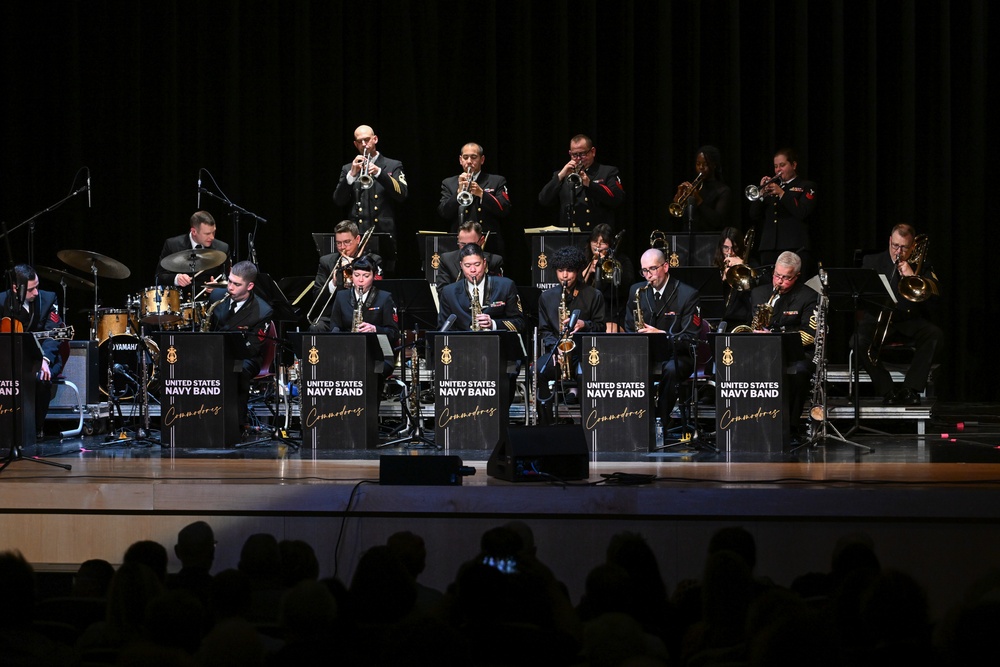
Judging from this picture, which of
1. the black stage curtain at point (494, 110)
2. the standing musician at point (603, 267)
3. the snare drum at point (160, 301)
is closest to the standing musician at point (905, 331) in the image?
the black stage curtain at point (494, 110)

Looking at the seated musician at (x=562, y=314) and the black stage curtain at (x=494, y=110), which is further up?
the black stage curtain at (x=494, y=110)

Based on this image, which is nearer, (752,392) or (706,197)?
(752,392)

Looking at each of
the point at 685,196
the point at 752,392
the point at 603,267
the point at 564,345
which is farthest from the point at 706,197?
the point at 752,392

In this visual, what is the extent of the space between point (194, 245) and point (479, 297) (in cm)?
261

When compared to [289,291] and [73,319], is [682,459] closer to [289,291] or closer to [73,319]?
[289,291]

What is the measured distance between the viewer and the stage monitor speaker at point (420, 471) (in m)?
5.72

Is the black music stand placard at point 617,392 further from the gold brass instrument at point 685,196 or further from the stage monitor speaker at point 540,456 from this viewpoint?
the gold brass instrument at point 685,196

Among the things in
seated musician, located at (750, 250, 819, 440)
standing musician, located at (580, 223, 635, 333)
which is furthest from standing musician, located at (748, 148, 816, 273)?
seated musician, located at (750, 250, 819, 440)

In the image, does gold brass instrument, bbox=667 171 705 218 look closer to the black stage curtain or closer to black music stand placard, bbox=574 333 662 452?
the black stage curtain

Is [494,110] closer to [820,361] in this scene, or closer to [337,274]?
[337,274]

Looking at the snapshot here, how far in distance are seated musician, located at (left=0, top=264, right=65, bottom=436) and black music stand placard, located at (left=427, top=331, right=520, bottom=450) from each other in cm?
288

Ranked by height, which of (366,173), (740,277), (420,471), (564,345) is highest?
(366,173)

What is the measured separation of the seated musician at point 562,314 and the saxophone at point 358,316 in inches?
50.5

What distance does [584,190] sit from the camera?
10.1 metres
